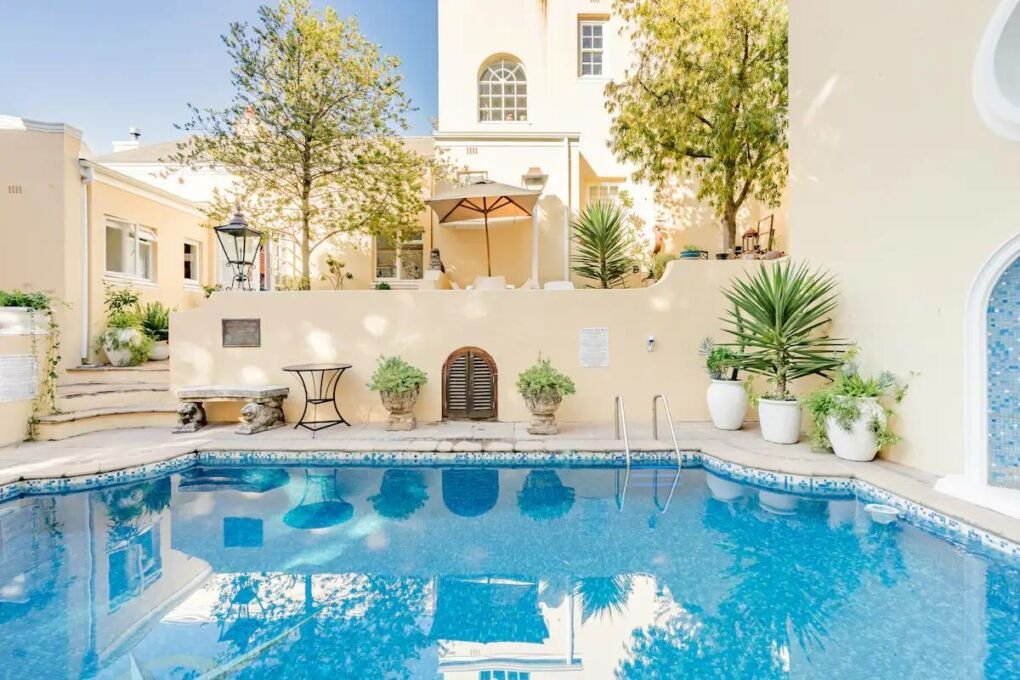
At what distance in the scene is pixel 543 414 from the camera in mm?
7352

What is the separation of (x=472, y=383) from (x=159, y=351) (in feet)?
23.2

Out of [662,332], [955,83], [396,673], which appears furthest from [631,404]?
[396,673]

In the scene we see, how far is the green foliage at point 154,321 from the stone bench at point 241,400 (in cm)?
336

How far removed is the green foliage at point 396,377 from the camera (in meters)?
7.59

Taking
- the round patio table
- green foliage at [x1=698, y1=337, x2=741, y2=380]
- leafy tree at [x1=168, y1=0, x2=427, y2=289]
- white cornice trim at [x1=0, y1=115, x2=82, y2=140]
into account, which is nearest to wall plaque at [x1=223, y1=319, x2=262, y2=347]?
the round patio table

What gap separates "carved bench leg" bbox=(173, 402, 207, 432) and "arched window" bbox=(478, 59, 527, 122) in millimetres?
11491

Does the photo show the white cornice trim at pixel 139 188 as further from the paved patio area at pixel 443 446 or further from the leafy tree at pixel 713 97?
the leafy tree at pixel 713 97

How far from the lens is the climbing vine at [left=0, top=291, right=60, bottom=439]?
693 centimetres

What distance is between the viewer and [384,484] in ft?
19.8

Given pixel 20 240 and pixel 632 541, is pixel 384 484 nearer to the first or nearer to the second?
pixel 632 541

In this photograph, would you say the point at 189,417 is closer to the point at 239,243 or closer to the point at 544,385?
the point at 239,243

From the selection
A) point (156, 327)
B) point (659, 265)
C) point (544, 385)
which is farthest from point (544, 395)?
point (156, 327)

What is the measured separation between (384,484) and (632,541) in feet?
10.4

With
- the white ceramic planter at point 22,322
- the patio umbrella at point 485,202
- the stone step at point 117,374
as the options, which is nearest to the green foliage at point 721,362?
the patio umbrella at point 485,202
